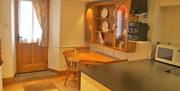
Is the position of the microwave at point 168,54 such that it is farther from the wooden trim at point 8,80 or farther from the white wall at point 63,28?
the wooden trim at point 8,80

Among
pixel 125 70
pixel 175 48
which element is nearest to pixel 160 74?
pixel 125 70

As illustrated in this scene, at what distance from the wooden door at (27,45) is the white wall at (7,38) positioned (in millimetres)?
544

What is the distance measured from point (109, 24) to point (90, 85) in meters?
2.43

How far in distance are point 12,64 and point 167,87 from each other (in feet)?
11.6

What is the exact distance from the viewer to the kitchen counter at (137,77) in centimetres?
169

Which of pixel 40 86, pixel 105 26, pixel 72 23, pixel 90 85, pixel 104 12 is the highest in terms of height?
pixel 104 12

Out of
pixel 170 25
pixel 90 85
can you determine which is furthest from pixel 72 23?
pixel 90 85

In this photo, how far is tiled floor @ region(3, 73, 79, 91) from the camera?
3.97m

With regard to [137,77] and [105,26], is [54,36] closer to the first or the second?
[105,26]

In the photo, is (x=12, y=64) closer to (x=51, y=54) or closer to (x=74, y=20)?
(x=51, y=54)

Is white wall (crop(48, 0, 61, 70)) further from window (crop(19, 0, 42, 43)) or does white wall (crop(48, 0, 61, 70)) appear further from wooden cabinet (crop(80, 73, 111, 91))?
wooden cabinet (crop(80, 73, 111, 91))

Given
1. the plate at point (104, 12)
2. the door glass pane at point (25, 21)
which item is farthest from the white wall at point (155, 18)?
the door glass pane at point (25, 21)

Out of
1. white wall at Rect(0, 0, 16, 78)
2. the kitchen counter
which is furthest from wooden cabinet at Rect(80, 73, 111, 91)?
white wall at Rect(0, 0, 16, 78)

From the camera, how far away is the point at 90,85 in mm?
2029
